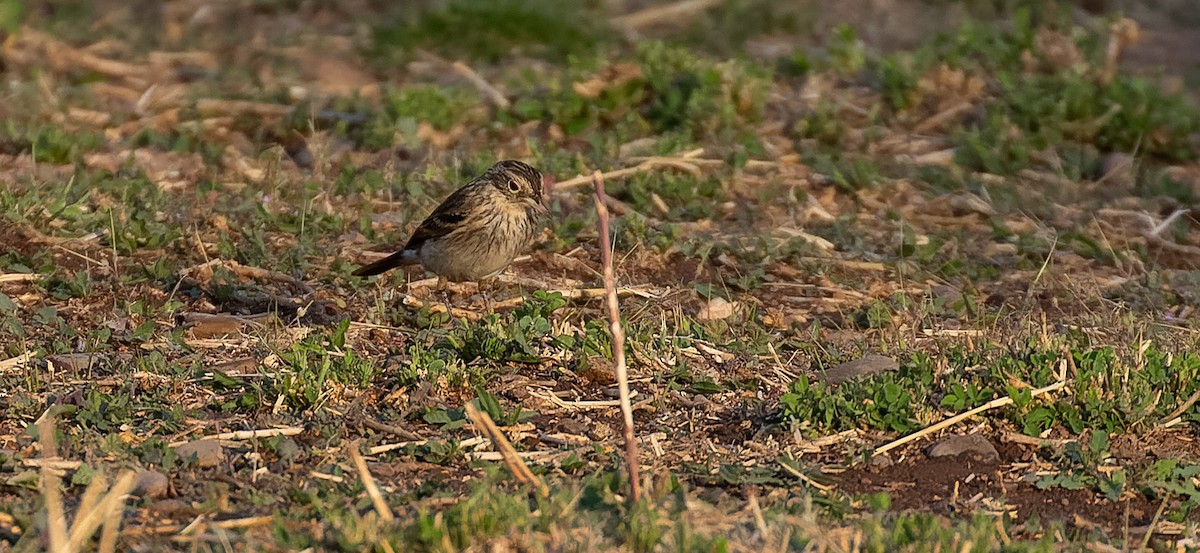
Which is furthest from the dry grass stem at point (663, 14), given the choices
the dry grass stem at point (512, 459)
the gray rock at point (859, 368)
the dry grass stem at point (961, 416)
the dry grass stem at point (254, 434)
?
the dry grass stem at point (512, 459)

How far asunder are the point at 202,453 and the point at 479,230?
2492 millimetres

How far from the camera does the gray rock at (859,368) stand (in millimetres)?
6688

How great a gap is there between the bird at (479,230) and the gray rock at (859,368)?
1988mm

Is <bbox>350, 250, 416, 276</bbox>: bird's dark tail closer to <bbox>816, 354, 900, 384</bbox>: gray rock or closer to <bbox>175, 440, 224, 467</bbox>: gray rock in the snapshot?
<bbox>175, 440, 224, 467</bbox>: gray rock

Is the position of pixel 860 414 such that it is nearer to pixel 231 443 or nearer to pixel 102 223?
pixel 231 443

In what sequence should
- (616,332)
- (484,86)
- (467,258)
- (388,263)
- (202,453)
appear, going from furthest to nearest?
(484,86)
(388,263)
(467,258)
(202,453)
(616,332)

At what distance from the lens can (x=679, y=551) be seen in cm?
481

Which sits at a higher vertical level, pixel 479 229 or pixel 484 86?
pixel 479 229

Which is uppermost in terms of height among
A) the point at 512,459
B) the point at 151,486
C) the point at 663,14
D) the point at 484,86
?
the point at 512,459

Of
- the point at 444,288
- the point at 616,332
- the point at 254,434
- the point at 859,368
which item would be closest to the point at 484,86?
the point at 444,288

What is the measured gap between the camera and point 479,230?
8109 millimetres

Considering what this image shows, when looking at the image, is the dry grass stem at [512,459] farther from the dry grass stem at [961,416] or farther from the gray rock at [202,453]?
the dry grass stem at [961,416]

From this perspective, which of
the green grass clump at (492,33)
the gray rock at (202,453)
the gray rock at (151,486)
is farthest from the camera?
the green grass clump at (492,33)

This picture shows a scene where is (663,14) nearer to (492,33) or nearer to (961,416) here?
(492,33)
